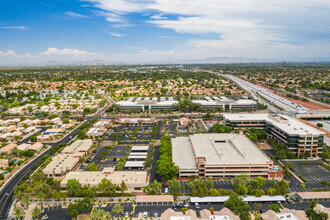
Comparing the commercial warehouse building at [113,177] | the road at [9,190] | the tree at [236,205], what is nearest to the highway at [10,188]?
the road at [9,190]

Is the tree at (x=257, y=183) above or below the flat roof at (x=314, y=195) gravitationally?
above

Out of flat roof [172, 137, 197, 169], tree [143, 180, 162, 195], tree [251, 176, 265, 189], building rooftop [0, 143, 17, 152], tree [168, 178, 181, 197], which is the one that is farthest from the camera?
building rooftop [0, 143, 17, 152]

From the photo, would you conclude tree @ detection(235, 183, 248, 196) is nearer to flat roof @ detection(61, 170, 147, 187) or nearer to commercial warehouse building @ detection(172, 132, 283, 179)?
commercial warehouse building @ detection(172, 132, 283, 179)

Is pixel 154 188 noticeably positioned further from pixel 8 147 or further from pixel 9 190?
pixel 8 147

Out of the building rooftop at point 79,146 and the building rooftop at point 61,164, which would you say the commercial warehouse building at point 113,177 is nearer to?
the building rooftop at point 61,164

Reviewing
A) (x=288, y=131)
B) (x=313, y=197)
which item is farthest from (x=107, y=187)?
(x=288, y=131)

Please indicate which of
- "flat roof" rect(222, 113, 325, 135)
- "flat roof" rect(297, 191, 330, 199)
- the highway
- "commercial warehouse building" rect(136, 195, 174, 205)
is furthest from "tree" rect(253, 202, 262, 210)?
the highway
